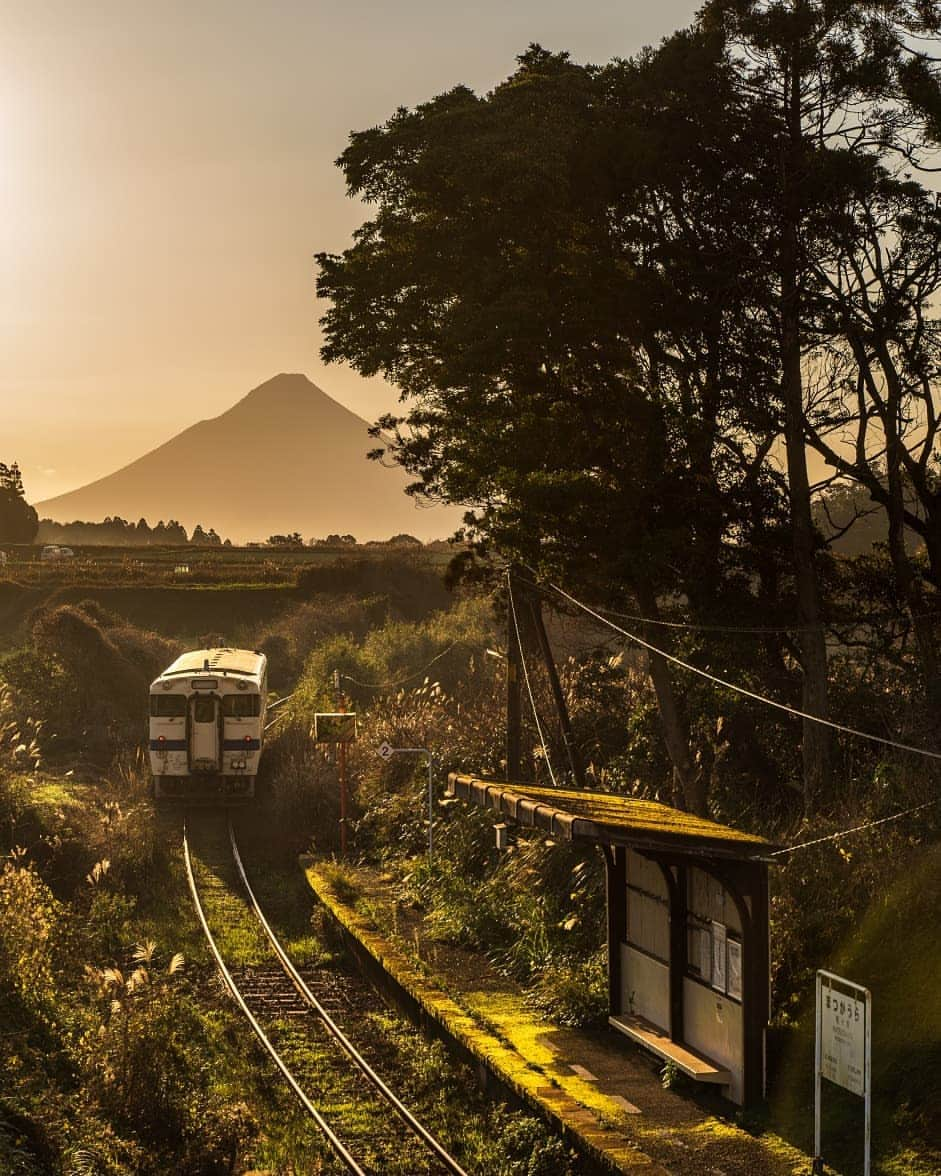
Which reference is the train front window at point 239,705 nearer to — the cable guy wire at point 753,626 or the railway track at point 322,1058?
the railway track at point 322,1058

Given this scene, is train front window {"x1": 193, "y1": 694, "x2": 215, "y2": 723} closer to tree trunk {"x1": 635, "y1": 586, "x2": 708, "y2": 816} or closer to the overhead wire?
the overhead wire

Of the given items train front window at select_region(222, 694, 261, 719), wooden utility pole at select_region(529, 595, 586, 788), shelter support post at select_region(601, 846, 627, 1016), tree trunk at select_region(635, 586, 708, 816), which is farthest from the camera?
train front window at select_region(222, 694, 261, 719)

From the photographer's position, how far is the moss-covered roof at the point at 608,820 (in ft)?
40.4

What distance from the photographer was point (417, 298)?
23.1m

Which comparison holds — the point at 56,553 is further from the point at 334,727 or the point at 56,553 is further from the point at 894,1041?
the point at 894,1041

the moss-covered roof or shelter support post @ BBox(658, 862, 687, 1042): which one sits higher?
the moss-covered roof

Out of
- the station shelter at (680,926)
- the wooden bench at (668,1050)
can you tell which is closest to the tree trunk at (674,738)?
the station shelter at (680,926)

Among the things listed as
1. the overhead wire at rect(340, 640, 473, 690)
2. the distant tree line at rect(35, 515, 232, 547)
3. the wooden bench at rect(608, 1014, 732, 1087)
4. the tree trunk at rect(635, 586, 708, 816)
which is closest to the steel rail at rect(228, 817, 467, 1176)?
A: the wooden bench at rect(608, 1014, 732, 1087)

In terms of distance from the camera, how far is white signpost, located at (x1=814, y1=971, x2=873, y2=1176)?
32.8 ft

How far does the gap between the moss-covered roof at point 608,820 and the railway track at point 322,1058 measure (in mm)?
3096

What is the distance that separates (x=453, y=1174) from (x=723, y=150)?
50.4ft

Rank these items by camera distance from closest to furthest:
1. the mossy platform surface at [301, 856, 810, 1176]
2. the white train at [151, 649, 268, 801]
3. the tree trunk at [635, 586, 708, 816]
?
the mossy platform surface at [301, 856, 810, 1176] < the tree trunk at [635, 586, 708, 816] < the white train at [151, 649, 268, 801]

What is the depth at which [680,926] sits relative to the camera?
542 inches

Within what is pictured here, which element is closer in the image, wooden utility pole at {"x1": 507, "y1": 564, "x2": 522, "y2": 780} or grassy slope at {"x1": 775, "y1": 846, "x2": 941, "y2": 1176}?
grassy slope at {"x1": 775, "y1": 846, "x2": 941, "y2": 1176}
